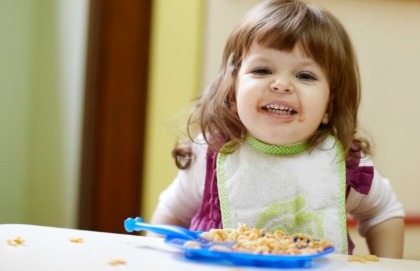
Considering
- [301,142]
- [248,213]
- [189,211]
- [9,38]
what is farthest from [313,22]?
[9,38]

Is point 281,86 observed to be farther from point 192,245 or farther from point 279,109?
point 192,245

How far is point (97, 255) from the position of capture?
66cm

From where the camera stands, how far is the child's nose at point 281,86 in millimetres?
900

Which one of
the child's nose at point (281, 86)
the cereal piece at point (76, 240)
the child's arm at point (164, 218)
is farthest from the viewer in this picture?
the child's arm at point (164, 218)

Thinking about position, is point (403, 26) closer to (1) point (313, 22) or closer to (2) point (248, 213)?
(1) point (313, 22)

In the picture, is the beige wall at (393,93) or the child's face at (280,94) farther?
the beige wall at (393,93)

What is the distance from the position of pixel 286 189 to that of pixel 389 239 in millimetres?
228

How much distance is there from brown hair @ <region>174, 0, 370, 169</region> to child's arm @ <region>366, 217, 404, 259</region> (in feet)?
0.41

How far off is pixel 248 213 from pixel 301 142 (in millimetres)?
134

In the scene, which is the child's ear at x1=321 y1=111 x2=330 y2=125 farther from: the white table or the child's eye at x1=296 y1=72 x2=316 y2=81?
the white table

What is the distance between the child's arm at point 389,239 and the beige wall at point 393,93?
0.31 metres

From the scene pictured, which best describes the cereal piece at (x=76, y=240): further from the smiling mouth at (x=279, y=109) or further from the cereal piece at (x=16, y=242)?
the smiling mouth at (x=279, y=109)

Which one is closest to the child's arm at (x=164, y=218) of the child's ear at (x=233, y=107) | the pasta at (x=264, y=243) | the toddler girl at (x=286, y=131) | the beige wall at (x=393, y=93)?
the toddler girl at (x=286, y=131)

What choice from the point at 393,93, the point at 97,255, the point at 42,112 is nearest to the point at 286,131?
the point at 97,255
